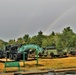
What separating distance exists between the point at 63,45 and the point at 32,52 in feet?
100

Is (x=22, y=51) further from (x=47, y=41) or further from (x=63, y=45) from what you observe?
(x=47, y=41)

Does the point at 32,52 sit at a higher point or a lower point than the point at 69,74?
higher

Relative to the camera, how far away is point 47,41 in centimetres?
9631

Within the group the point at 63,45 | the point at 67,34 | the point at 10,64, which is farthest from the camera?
the point at 67,34

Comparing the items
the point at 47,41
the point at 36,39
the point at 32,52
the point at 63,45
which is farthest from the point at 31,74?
the point at 36,39

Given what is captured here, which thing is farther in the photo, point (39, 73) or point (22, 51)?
point (22, 51)

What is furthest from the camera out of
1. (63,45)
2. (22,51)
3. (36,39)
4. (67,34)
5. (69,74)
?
(36,39)

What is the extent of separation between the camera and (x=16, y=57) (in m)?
32.2

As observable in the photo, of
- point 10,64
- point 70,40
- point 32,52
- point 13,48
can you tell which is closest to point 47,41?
point 70,40

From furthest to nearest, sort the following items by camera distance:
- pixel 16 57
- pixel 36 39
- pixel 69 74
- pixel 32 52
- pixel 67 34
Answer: pixel 36 39 < pixel 67 34 < pixel 32 52 < pixel 16 57 < pixel 69 74

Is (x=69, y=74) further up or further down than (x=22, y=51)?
further down

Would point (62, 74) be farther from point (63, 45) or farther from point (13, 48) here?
point (63, 45)

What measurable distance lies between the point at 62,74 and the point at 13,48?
60.8 feet

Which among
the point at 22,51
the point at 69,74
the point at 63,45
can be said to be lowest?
the point at 69,74
